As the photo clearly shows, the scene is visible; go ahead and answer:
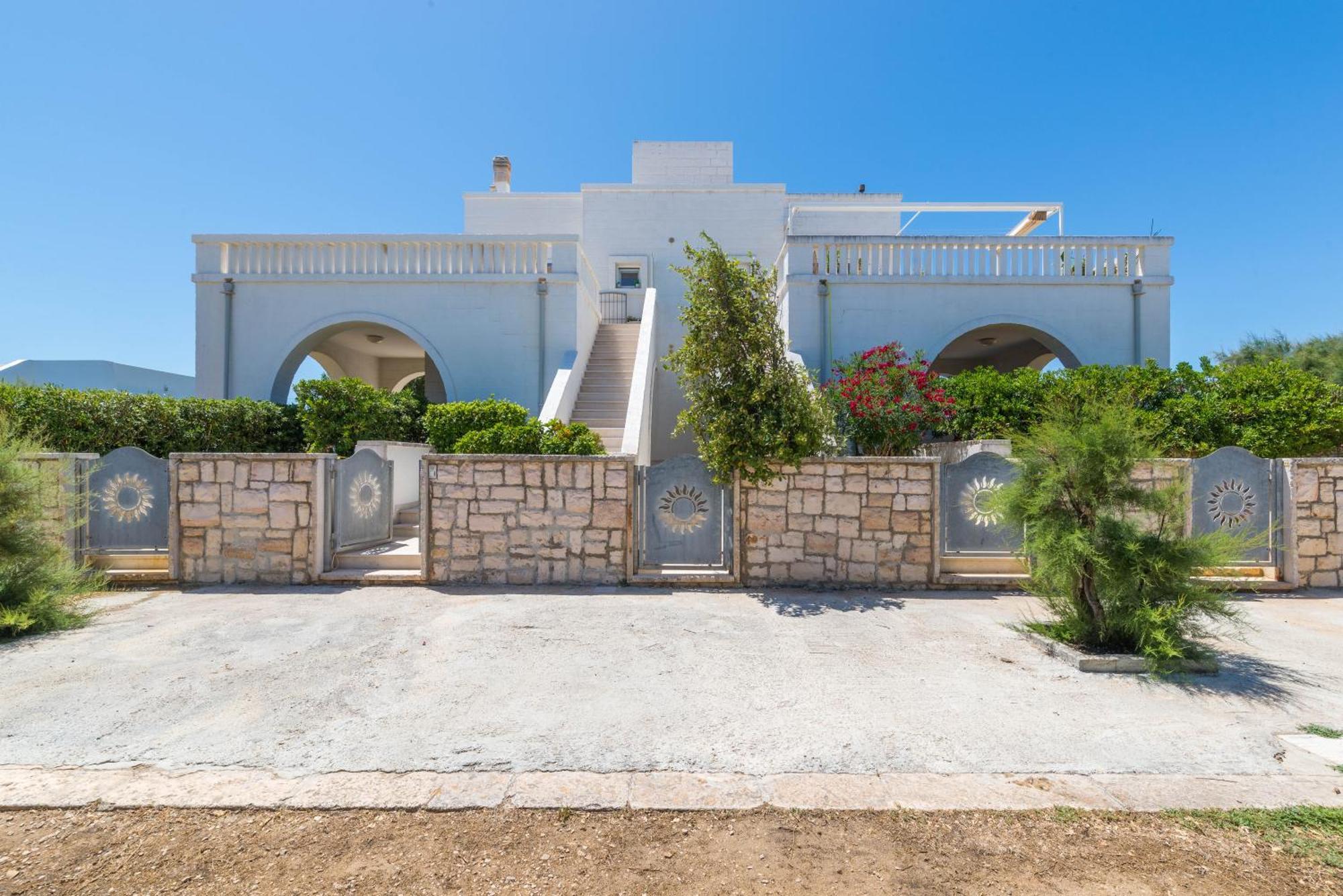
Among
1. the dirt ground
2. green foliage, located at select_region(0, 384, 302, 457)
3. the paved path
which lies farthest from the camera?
green foliage, located at select_region(0, 384, 302, 457)

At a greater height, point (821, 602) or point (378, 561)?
point (378, 561)

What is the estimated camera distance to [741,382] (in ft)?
23.4

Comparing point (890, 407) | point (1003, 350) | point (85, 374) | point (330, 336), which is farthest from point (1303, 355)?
point (85, 374)

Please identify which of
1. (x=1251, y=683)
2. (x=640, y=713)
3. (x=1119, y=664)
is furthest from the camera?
(x=1119, y=664)

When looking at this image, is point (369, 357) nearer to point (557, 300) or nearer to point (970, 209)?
point (557, 300)

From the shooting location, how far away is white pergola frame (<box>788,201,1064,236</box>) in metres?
15.3

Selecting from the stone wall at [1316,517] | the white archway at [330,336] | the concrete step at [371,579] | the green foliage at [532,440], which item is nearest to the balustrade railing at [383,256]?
the white archway at [330,336]

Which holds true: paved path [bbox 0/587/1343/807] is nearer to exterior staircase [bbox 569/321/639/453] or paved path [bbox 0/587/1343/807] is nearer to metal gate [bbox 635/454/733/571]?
metal gate [bbox 635/454/733/571]

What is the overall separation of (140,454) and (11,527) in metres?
2.31

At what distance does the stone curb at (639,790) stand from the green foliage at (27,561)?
3098 millimetres

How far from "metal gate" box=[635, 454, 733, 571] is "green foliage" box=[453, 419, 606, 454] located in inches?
65.5

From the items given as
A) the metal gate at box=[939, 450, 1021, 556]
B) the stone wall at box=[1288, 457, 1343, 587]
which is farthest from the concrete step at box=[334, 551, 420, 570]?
the stone wall at box=[1288, 457, 1343, 587]

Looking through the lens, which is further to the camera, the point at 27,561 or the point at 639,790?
the point at 27,561

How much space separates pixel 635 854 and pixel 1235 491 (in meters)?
8.23
